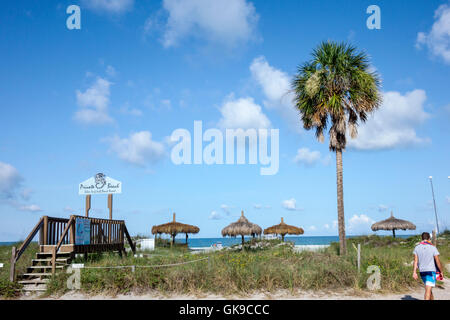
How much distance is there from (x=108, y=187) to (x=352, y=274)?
40.5 ft

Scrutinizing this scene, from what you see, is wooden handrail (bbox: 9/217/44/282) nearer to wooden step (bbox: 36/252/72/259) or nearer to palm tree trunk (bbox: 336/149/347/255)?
wooden step (bbox: 36/252/72/259)

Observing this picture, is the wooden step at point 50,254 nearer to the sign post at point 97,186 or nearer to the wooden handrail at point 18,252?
the wooden handrail at point 18,252

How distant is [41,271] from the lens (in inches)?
544

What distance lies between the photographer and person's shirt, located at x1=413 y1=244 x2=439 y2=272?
Answer: 8752 mm

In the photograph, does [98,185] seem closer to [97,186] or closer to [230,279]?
[97,186]

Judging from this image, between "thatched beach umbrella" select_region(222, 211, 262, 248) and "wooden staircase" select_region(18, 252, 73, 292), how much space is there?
15806mm

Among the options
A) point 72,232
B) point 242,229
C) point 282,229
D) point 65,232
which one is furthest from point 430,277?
point 282,229

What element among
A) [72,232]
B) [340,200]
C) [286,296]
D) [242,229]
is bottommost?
[286,296]

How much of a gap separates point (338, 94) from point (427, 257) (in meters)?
11.9

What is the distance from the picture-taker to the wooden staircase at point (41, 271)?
1269 cm
